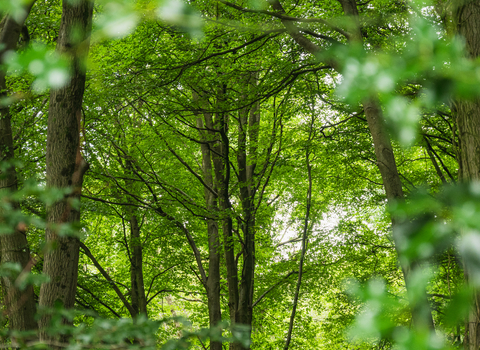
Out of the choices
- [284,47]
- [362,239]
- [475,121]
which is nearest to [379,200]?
[362,239]

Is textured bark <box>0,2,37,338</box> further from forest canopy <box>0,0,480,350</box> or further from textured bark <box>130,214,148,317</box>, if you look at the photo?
textured bark <box>130,214,148,317</box>

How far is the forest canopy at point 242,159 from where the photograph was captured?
0.80m

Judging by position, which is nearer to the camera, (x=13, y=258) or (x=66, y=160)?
(x=66, y=160)

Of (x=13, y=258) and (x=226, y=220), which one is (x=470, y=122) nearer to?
(x=13, y=258)

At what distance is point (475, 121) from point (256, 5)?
7.00 feet

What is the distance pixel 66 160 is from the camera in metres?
3.86

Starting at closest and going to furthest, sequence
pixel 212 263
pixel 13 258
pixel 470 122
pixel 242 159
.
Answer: pixel 470 122 → pixel 13 258 → pixel 242 159 → pixel 212 263

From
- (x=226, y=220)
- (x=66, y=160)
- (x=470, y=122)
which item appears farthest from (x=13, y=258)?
(x=470, y=122)

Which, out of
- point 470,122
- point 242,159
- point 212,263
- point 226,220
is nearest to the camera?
point 470,122

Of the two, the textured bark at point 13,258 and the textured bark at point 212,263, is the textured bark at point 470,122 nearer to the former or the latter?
the textured bark at point 13,258

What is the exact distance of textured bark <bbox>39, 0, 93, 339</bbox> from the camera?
3723 millimetres

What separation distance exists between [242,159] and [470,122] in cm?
617

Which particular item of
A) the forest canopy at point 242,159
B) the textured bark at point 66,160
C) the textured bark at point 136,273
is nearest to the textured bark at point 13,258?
the forest canopy at point 242,159

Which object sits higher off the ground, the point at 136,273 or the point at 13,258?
the point at 136,273
